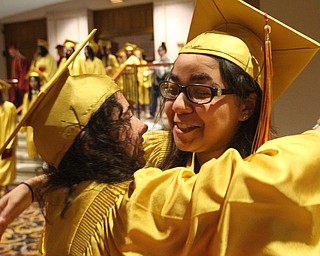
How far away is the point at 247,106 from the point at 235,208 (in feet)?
1.28

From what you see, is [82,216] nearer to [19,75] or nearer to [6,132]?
[6,132]

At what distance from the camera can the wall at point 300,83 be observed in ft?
7.45

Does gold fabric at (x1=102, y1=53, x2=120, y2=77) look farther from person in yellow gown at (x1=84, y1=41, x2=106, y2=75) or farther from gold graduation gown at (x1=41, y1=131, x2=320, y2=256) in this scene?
gold graduation gown at (x1=41, y1=131, x2=320, y2=256)

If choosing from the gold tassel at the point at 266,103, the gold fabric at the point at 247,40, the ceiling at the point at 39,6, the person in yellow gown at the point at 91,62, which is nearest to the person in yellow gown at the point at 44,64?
the person in yellow gown at the point at 91,62

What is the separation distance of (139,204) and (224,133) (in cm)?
33

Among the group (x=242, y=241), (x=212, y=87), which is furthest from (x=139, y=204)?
(x=212, y=87)

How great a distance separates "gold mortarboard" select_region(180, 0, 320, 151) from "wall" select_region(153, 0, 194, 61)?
9.63m

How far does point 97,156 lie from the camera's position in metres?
1.16

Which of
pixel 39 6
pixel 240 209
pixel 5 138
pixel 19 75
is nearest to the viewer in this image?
pixel 240 209

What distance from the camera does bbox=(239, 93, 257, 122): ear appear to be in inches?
44.4

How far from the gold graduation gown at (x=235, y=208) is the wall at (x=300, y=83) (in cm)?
153

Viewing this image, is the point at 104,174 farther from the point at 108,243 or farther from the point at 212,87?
the point at 212,87

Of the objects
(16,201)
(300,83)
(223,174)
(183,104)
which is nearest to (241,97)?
(183,104)

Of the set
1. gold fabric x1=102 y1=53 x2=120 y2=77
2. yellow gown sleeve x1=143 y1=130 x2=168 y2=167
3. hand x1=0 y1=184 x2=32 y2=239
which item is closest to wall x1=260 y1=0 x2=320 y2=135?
yellow gown sleeve x1=143 y1=130 x2=168 y2=167
